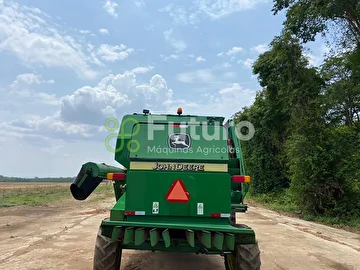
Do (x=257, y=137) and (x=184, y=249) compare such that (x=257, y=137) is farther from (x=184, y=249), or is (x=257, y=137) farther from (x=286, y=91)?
(x=184, y=249)

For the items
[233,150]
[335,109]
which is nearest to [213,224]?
[233,150]

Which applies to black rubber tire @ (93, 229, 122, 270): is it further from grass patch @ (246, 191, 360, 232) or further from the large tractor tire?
grass patch @ (246, 191, 360, 232)

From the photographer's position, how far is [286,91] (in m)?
20.7

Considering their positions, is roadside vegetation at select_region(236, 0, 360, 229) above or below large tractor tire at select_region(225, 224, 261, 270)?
above

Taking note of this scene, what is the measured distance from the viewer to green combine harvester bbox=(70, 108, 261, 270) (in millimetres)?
4422

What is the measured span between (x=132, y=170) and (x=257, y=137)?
24.9 metres

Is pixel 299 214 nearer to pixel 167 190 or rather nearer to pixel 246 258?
pixel 246 258

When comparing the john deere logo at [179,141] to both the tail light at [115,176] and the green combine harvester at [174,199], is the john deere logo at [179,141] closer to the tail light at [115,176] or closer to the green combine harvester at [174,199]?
the green combine harvester at [174,199]

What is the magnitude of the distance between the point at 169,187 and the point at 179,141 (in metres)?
0.76

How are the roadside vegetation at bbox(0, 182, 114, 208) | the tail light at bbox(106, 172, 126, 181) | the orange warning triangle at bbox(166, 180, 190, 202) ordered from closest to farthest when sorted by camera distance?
the orange warning triangle at bbox(166, 180, 190, 202) → the tail light at bbox(106, 172, 126, 181) → the roadside vegetation at bbox(0, 182, 114, 208)

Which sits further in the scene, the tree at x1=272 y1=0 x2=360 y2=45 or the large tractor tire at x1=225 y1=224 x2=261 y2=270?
the tree at x1=272 y1=0 x2=360 y2=45

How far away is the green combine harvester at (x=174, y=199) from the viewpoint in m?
4.42

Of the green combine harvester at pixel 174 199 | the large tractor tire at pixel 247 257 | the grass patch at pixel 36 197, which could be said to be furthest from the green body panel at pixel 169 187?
the grass patch at pixel 36 197

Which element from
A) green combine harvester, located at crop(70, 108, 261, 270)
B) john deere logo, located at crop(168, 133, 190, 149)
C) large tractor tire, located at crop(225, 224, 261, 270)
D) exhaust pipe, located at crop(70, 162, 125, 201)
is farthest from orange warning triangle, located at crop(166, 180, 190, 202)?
exhaust pipe, located at crop(70, 162, 125, 201)
